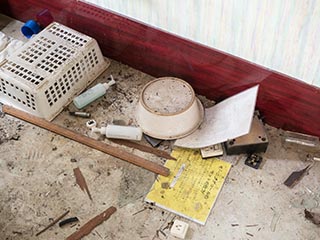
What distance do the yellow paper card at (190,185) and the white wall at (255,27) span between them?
34cm

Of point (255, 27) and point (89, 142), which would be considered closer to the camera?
point (255, 27)

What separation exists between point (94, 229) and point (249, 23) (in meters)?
0.72

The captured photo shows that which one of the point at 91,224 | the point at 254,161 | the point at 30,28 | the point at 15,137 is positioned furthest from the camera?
the point at 30,28

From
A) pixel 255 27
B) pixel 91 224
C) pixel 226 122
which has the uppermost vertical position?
pixel 255 27

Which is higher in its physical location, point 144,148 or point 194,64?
point 194,64

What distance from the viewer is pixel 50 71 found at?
5.17 feet

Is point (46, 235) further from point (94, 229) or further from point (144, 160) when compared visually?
point (144, 160)

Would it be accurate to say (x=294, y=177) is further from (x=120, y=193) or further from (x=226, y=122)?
(x=120, y=193)

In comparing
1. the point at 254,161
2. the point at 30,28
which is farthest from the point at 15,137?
the point at 254,161

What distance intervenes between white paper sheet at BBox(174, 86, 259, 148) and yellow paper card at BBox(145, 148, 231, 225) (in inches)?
1.6

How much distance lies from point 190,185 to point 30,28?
0.88m

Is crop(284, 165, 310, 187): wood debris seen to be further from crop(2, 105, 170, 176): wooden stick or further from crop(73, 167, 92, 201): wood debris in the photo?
crop(73, 167, 92, 201): wood debris

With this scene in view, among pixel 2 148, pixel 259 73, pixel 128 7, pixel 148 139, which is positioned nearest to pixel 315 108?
pixel 259 73

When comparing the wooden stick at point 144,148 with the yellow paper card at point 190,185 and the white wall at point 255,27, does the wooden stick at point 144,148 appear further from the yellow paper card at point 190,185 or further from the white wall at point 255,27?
the white wall at point 255,27
